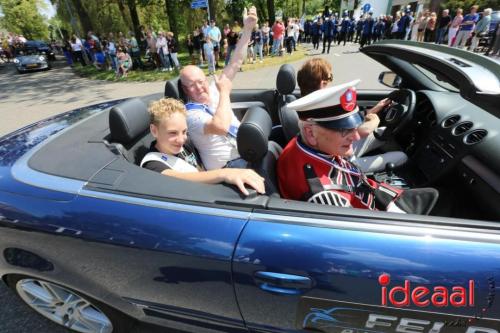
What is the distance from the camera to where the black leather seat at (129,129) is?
188cm

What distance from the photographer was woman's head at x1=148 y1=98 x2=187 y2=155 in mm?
1847

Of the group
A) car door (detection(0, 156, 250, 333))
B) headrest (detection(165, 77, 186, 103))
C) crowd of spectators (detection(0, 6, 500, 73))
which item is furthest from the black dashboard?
crowd of spectators (detection(0, 6, 500, 73))

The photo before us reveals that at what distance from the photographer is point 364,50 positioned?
2744 mm

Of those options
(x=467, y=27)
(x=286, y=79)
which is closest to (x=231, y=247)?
(x=286, y=79)

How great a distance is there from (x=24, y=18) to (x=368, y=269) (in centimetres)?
6128

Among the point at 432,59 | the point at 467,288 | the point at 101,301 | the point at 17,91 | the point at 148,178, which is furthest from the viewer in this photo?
the point at 17,91

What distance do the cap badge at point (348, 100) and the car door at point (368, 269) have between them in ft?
1.93

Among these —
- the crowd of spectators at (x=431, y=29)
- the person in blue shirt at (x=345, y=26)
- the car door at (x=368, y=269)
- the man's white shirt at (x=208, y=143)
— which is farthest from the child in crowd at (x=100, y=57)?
the car door at (x=368, y=269)

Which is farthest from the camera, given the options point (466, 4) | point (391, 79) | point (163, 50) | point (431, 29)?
point (466, 4)

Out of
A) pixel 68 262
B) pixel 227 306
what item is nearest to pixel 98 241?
pixel 68 262

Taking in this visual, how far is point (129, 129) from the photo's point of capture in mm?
1915

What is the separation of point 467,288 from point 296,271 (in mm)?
620

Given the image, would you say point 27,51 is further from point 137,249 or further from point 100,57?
point 137,249

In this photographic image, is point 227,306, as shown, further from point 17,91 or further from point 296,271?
point 17,91
